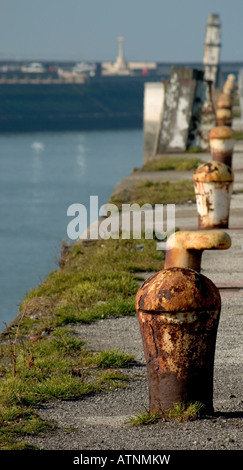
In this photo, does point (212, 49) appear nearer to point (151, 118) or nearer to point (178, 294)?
point (151, 118)

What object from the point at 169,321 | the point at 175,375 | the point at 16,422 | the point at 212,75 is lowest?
the point at 16,422

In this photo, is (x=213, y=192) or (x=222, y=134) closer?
(x=213, y=192)

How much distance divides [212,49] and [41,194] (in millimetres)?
16199

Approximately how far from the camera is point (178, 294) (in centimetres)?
462

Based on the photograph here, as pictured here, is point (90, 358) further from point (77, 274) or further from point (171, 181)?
point (171, 181)

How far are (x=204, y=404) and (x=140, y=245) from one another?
18.7 feet

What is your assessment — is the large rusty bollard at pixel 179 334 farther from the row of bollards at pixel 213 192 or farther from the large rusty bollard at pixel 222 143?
the large rusty bollard at pixel 222 143

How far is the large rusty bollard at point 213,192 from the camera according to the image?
32.4 feet

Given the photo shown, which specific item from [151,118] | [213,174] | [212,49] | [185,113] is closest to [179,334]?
[213,174]

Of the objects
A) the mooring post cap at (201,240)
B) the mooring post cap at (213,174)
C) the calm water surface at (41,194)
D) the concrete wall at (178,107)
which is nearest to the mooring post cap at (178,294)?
the mooring post cap at (201,240)

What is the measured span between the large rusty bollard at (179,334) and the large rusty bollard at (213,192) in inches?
204

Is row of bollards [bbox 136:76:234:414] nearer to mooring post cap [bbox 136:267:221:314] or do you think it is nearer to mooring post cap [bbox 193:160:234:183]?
mooring post cap [bbox 136:267:221:314]

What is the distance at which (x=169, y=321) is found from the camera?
15.3 feet
